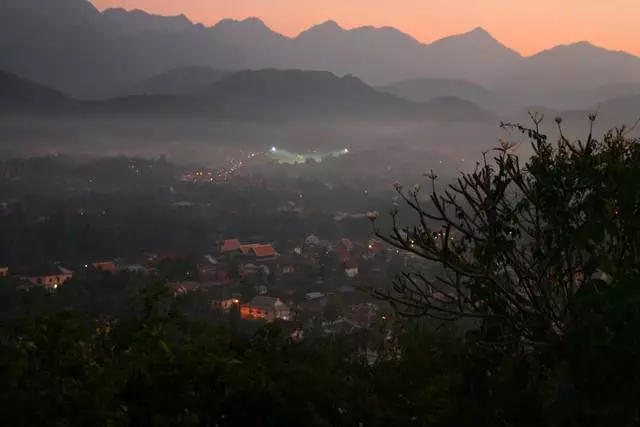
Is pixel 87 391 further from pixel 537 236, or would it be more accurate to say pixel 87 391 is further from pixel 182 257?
pixel 182 257

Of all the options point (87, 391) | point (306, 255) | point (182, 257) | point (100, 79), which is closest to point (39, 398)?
point (87, 391)

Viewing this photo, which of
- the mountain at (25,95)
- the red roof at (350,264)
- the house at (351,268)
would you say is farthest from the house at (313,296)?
the mountain at (25,95)

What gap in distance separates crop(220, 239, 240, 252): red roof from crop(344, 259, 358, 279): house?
10.9ft

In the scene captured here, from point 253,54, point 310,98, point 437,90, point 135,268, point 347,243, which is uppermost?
point 253,54

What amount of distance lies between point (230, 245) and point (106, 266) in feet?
13.2

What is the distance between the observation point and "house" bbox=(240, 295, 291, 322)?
9236 millimetres

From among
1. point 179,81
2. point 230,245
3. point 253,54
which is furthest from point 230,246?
point 253,54

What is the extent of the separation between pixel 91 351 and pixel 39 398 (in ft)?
1.83

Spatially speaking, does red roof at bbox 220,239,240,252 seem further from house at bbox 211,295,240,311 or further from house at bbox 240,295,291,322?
house at bbox 240,295,291,322

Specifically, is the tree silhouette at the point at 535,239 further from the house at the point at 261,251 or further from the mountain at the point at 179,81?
the mountain at the point at 179,81

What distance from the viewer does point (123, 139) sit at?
113 ft

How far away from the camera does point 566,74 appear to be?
3791 cm

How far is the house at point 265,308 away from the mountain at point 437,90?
1493 inches

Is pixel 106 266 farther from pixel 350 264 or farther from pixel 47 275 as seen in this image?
pixel 350 264
